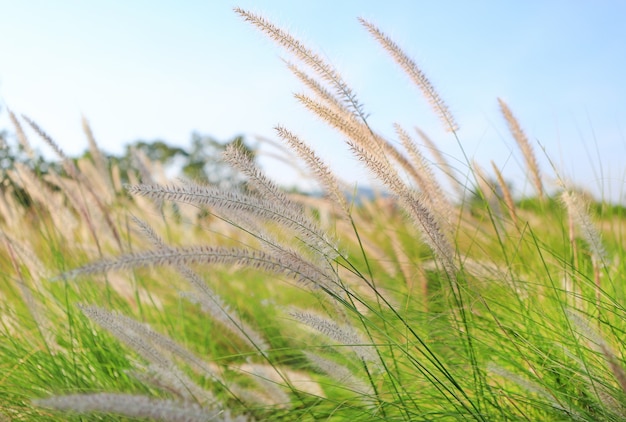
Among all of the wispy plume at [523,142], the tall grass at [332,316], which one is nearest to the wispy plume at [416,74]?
the tall grass at [332,316]

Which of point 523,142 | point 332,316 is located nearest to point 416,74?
point 523,142

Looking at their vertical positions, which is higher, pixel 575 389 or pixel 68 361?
pixel 68 361

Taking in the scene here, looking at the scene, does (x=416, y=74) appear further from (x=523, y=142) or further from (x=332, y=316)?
(x=332, y=316)

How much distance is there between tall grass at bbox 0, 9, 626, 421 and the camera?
127 cm

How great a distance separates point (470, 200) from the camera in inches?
106

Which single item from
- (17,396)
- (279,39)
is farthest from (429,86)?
(17,396)

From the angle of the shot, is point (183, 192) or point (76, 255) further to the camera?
point (76, 255)

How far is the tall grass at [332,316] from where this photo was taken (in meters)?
1.27

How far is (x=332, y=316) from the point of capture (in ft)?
6.47

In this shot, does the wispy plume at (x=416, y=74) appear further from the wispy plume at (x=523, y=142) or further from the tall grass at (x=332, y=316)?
the wispy plume at (x=523, y=142)

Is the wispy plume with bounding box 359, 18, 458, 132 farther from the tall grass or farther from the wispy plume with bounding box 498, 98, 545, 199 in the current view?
the wispy plume with bounding box 498, 98, 545, 199

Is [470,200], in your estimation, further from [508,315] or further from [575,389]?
[575,389]

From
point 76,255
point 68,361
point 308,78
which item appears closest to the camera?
point 308,78

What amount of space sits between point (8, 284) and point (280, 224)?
2240mm
